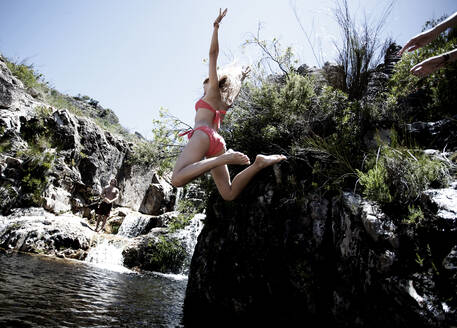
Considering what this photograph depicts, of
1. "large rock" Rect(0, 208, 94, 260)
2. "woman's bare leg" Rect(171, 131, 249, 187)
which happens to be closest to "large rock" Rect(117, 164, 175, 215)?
"large rock" Rect(0, 208, 94, 260)

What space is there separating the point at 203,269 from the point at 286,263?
1475 mm

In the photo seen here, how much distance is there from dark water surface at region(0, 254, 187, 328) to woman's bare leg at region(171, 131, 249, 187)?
4.67 feet

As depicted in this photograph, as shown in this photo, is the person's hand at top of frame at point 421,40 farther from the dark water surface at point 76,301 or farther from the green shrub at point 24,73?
the green shrub at point 24,73

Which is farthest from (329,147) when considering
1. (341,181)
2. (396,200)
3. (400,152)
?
(396,200)

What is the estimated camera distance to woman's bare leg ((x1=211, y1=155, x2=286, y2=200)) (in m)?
3.09

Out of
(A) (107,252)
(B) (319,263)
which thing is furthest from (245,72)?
(A) (107,252)

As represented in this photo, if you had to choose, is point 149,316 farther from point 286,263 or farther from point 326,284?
point 326,284

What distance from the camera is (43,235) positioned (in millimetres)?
6754

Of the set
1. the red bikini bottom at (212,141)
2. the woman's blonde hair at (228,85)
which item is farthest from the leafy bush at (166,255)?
A: the woman's blonde hair at (228,85)

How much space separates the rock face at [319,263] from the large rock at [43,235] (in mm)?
4384

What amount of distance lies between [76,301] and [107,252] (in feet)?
16.2

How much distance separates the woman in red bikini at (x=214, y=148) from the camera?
2.79 metres

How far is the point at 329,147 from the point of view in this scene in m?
3.27

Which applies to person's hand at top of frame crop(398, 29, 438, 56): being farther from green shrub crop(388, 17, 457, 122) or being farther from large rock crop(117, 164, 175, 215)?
large rock crop(117, 164, 175, 215)
